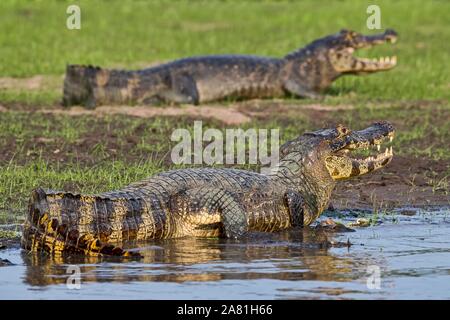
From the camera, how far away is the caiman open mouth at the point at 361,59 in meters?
15.5

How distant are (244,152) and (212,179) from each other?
2.91 metres

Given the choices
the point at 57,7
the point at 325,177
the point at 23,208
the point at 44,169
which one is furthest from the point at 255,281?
the point at 57,7

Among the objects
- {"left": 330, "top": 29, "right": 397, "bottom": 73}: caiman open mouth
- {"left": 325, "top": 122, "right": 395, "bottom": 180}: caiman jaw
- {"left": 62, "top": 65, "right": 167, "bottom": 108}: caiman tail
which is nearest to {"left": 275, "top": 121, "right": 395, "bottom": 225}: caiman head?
{"left": 325, "top": 122, "right": 395, "bottom": 180}: caiman jaw

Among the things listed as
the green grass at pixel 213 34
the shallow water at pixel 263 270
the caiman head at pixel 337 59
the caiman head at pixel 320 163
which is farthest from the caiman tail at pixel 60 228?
the caiman head at pixel 337 59

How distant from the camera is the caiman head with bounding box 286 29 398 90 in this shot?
15641 millimetres

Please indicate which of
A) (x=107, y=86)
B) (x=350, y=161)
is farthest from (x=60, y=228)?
Answer: (x=107, y=86)

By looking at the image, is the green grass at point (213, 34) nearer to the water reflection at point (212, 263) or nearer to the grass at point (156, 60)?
the grass at point (156, 60)

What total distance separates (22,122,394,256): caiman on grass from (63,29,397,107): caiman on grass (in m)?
5.68

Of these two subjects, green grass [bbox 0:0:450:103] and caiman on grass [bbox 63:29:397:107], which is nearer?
caiman on grass [bbox 63:29:397:107]

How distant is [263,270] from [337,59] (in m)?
9.28

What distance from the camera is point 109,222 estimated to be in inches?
297

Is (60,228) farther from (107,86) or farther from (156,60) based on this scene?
(156,60)

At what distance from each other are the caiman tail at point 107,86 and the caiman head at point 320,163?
18.1ft

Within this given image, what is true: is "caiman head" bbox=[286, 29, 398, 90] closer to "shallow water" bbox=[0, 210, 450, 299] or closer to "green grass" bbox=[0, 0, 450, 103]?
"green grass" bbox=[0, 0, 450, 103]
